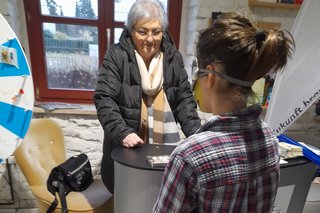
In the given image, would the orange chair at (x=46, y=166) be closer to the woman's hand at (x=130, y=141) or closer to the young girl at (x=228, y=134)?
the woman's hand at (x=130, y=141)

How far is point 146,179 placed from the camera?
935 mm

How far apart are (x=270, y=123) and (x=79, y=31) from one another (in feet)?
4.48

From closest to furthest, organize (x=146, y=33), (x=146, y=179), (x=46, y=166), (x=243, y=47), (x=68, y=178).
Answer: (x=243, y=47) → (x=146, y=179) → (x=146, y=33) → (x=68, y=178) → (x=46, y=166)

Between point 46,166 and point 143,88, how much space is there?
0.84 metres

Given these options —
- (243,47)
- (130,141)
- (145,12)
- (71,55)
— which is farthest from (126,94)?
(71,55)

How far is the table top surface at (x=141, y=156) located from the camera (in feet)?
→ 3.06

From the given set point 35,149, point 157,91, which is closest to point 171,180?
point 157,91

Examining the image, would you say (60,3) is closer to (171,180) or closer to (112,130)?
(112,130)

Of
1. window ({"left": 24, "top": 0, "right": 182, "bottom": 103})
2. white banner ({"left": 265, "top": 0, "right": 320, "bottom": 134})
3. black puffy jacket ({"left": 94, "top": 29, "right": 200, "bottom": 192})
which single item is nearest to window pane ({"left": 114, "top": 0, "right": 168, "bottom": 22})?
window ({"left": 24, "top": 0, "right": 182, "bottom": 103})

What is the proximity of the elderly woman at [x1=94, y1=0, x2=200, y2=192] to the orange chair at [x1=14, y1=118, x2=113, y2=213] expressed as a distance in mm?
207

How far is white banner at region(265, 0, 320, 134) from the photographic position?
49.0 inches

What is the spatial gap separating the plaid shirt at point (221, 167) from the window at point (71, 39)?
149 centimetres

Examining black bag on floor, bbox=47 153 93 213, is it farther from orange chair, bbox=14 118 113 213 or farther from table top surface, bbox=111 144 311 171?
table top surface, bbox=111 144 311 171

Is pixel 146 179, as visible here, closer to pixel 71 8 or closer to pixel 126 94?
pixel 126 94
